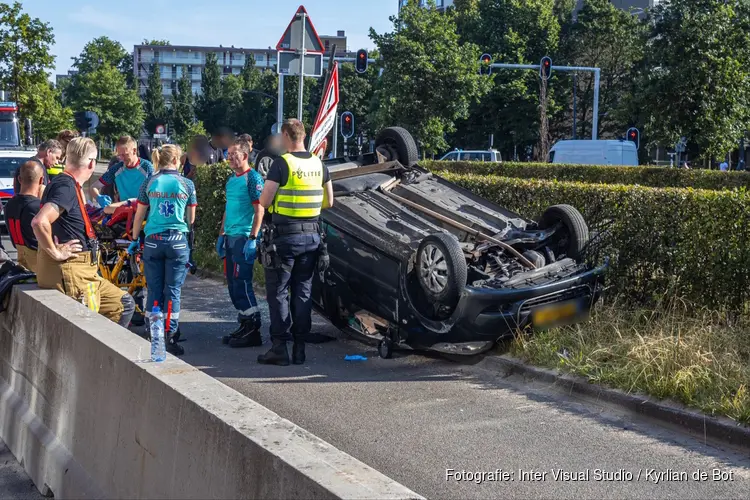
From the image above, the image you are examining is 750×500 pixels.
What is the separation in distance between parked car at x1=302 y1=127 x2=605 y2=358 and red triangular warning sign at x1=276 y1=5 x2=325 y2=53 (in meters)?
5.11

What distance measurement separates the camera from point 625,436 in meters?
5.89

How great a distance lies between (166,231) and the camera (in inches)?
310

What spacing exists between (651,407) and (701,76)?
80.2 feet

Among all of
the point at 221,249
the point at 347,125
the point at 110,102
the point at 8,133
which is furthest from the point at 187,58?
the point at 221,249

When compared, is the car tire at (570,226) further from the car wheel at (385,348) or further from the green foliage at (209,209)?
the green foliage at (209,209)

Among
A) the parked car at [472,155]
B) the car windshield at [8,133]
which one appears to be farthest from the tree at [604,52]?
the car windshield at [8,133]

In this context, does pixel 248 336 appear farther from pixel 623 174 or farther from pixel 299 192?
pixel 623 174

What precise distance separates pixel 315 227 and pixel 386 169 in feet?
5.80

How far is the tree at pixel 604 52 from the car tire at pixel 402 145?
140 feet

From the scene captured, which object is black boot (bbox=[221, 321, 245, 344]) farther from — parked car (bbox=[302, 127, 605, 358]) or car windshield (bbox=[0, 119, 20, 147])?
car windshield (bbox=[0, 119, 20, 147])

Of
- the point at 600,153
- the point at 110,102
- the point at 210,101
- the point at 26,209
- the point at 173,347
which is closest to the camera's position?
Result: the point at 26,209

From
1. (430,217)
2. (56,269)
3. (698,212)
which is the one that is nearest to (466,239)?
(430,217)

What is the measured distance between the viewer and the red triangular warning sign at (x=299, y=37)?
13453mm

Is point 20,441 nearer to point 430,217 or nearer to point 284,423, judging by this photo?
point 284,423
